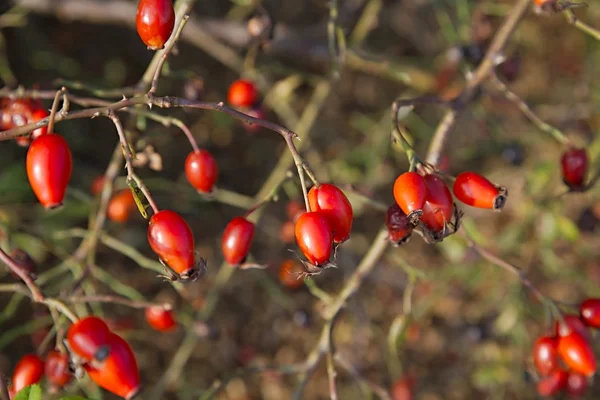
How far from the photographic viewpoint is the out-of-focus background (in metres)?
3.74

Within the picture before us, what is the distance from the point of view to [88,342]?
1815 millimetres

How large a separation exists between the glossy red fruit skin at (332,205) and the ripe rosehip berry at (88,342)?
0.83 m

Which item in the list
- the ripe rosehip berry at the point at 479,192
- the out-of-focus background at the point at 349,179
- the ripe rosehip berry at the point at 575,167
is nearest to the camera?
the ripe rosehip berry at the point at 479,192

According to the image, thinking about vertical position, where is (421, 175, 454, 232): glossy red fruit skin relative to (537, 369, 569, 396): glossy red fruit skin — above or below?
above

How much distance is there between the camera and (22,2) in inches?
137

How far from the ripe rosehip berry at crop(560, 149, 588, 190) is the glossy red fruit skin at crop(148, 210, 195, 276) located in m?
1.73

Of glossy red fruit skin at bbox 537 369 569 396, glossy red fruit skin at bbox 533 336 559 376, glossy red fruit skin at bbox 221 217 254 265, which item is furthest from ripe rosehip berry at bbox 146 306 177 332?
glossy red fruit skin at bbox 537 369 569 396

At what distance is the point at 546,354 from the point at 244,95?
190cm

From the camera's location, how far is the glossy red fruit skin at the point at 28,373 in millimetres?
2281

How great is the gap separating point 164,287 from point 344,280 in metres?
1.43

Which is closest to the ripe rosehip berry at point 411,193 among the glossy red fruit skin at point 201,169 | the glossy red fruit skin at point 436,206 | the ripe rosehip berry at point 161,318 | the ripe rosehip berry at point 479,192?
the glossy red fruit skin at point 436,206

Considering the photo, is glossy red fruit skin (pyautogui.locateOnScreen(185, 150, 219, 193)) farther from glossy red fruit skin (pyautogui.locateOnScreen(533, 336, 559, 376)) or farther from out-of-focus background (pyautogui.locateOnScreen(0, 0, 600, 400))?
glossy red fruit skin (pyautogui.locateOnScreen(533, 336, 559, 376))

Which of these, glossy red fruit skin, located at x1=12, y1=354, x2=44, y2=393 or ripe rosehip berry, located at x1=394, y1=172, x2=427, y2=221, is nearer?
ripe rosehip berry, located at x1=394, y1=172, x2=427, y2=221

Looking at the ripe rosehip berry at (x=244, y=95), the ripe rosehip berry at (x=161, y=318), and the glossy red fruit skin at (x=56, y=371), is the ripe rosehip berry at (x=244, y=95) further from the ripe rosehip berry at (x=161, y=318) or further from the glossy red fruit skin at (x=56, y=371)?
the glossy red fruit skin at (x=56, y=371)
